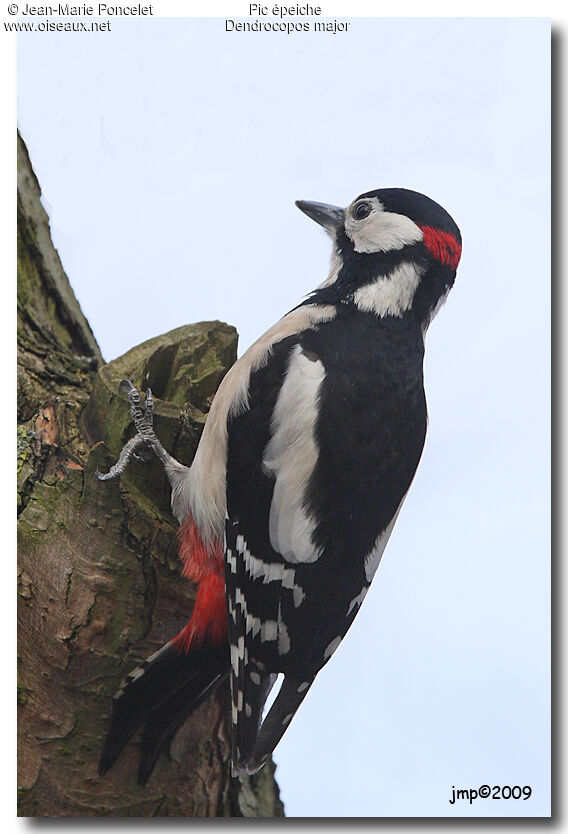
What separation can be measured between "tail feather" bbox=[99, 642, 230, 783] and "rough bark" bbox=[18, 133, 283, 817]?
25mm

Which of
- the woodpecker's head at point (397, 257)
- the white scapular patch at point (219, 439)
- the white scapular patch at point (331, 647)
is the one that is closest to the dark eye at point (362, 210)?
the woodpecker's head at point (397, 257)

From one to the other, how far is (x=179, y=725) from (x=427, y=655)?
0.57 meters

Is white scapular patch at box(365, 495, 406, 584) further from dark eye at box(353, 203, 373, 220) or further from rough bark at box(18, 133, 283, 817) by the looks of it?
dark eye at box(353, 203, 373, 220)

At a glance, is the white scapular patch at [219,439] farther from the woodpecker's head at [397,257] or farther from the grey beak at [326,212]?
the grey beak at [326,212]

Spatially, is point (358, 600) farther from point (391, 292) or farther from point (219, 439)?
point (391, 292)

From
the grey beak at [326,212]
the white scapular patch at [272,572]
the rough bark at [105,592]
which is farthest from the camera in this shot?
the grey beak at [326,212]

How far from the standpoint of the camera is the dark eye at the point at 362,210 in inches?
84.4

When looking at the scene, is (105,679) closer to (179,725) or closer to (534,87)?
(179,725)

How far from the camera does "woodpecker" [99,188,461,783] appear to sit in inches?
76.9

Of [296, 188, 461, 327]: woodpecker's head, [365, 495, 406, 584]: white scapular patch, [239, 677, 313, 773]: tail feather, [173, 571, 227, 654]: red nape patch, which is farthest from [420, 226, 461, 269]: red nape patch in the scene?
[239, 677, 313, 773]: tail feather

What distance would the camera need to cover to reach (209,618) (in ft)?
6.62

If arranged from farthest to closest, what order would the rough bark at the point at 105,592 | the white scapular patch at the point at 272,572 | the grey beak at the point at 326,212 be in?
the grey beak at the point at 326,212 < the rough bark at the point at 105,592 < the white scapular patch at the point at 272,572

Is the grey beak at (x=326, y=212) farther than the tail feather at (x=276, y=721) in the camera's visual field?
Yes

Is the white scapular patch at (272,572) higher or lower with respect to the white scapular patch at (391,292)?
lower
